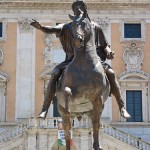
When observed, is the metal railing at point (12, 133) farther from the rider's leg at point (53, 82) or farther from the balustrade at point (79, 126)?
the rider's leg at point (53, 82)

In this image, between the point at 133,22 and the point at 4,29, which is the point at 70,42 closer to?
the point at 4,29

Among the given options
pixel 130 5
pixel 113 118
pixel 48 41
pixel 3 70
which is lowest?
pixel 113 118

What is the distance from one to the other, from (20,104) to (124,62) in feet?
20.3

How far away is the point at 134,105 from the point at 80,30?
20.5 meters

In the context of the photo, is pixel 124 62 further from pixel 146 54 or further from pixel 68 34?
pixel 68 34

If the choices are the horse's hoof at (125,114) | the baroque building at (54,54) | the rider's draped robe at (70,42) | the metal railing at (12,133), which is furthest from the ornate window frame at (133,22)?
the horse's hoof at (125,114)

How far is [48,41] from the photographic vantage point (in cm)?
2759

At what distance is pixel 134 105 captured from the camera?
87.7 feet

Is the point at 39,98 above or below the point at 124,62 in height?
below

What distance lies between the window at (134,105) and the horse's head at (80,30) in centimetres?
2004

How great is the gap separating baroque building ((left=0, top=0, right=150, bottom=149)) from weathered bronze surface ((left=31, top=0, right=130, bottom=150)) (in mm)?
19441

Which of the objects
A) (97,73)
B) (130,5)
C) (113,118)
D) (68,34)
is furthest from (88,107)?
(130,5)

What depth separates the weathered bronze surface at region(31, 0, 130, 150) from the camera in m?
6.55

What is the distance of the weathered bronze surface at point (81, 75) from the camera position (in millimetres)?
6551
